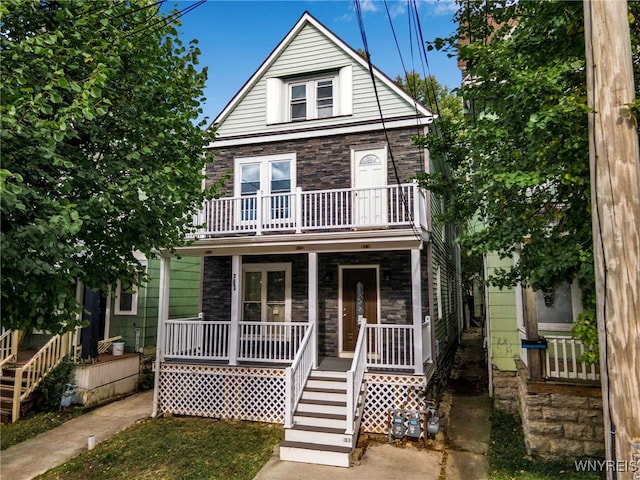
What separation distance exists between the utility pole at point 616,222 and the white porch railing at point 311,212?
196 inches

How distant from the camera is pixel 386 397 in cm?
795

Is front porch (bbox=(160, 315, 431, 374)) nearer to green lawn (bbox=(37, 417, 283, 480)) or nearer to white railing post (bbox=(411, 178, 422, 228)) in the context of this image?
green lawn (bbox=(37, 417, 283, 480))

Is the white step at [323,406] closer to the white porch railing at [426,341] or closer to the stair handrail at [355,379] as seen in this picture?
the stair handrail at [355,379]

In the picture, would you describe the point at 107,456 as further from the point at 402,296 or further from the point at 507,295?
the point at 507,295

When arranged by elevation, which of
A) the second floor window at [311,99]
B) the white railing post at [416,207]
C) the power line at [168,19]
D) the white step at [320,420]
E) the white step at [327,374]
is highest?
the second floor window at [311,99]

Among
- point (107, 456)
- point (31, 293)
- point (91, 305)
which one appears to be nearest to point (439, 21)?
point (31, 293)

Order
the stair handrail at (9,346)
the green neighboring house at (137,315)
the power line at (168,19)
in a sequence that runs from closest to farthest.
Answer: the power line at (168,19) < the stair handrail at (9,346) < the green neighboring house at (137,315)

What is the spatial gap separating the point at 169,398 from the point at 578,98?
380 inches

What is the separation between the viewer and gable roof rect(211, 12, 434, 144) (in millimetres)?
9781

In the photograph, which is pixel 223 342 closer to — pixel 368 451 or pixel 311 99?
pixel 368 451

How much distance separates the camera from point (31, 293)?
13.6ft

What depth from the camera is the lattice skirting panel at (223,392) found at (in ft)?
28.7

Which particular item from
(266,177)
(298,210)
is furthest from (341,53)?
(298,210)

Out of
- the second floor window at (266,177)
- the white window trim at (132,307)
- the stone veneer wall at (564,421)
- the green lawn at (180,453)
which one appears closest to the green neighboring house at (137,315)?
the white window trim at (132,307)
